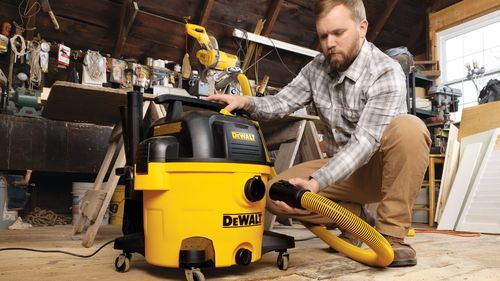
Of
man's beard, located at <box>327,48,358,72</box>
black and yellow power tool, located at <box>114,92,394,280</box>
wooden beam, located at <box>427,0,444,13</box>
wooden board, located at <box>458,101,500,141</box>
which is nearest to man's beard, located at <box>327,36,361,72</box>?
man's beard, located at <box>327,48,358,72</box>

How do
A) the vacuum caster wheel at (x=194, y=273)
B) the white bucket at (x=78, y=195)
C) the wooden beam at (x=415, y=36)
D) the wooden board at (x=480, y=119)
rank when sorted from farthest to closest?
1. the wooden beam at (x=415, y=36)
2. the wooden board at (x=480, y=119)
3. the white bucket at (x=78, y=195)
4. the vacuum caster wheel at (x=194, y=273)

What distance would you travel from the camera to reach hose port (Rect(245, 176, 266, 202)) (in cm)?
99

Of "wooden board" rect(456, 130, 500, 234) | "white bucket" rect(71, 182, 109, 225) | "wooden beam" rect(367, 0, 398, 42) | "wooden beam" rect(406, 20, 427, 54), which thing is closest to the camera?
"wooden board" rect(456, 130, 500, 234)

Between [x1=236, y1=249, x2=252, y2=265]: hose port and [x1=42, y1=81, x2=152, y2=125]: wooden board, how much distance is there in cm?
94

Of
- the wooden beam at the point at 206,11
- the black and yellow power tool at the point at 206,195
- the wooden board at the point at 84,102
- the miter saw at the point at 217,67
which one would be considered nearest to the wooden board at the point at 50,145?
the wooden board at the point at 84,102

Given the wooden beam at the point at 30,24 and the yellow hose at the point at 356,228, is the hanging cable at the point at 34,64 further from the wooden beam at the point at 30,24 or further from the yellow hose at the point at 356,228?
the yellow hose at the point at 356,228

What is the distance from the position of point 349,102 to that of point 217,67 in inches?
56.6

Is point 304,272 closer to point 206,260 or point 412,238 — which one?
point 206,260

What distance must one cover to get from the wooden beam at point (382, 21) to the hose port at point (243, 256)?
13.6 feet

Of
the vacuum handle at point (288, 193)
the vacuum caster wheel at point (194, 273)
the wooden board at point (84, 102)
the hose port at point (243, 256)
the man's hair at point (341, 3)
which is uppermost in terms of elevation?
the man's hair at point (341, 3)

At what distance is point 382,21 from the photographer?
4.53 metres

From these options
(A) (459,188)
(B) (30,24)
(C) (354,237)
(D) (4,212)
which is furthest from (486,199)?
(B) (30,24)

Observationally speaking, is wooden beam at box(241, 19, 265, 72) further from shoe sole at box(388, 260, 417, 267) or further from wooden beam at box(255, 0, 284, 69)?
shoe sole at box(388, 260, 417, 267)

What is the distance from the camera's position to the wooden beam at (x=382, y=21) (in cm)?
443
